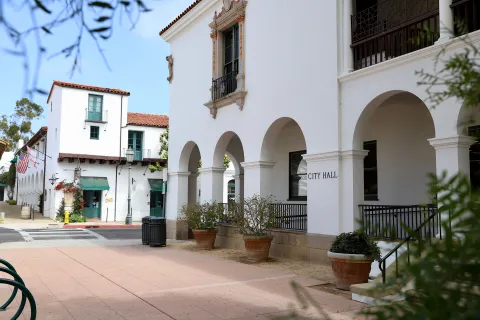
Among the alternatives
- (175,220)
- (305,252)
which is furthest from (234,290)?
(175,220)

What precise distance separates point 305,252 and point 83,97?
25304mm

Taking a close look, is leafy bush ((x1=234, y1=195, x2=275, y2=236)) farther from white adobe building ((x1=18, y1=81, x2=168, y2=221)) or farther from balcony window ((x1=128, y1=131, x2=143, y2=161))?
balcony window ((x1=128, y1=131, x2=143, y2=161))

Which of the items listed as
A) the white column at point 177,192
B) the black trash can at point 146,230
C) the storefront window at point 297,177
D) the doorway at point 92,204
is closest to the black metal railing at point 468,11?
the storefront window at point 297,177

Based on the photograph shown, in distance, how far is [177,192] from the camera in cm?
1759

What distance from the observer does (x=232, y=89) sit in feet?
49.7

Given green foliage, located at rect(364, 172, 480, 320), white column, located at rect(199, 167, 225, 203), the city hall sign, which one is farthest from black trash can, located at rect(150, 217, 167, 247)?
green foliage, located at rect(364, 172, 480, 320)

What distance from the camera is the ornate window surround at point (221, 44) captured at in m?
14.2

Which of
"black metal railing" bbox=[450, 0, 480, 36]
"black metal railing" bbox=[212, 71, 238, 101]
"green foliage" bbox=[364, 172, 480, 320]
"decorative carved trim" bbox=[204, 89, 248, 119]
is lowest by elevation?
"green foliage" bbox=[364, 172, 480, 320]

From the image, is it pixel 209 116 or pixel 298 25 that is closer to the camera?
pixel 298 25

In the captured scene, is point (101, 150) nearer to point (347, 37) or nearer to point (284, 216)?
point (284, 216)

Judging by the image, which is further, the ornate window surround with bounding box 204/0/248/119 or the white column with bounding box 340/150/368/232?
the ornate window surround with bounding box 204/0/248/119

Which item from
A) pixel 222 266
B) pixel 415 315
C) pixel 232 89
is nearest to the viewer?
pixel 415 315

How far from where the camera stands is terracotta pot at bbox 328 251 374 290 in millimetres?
8016

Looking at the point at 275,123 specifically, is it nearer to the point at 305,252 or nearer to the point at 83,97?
the point at 305,252
